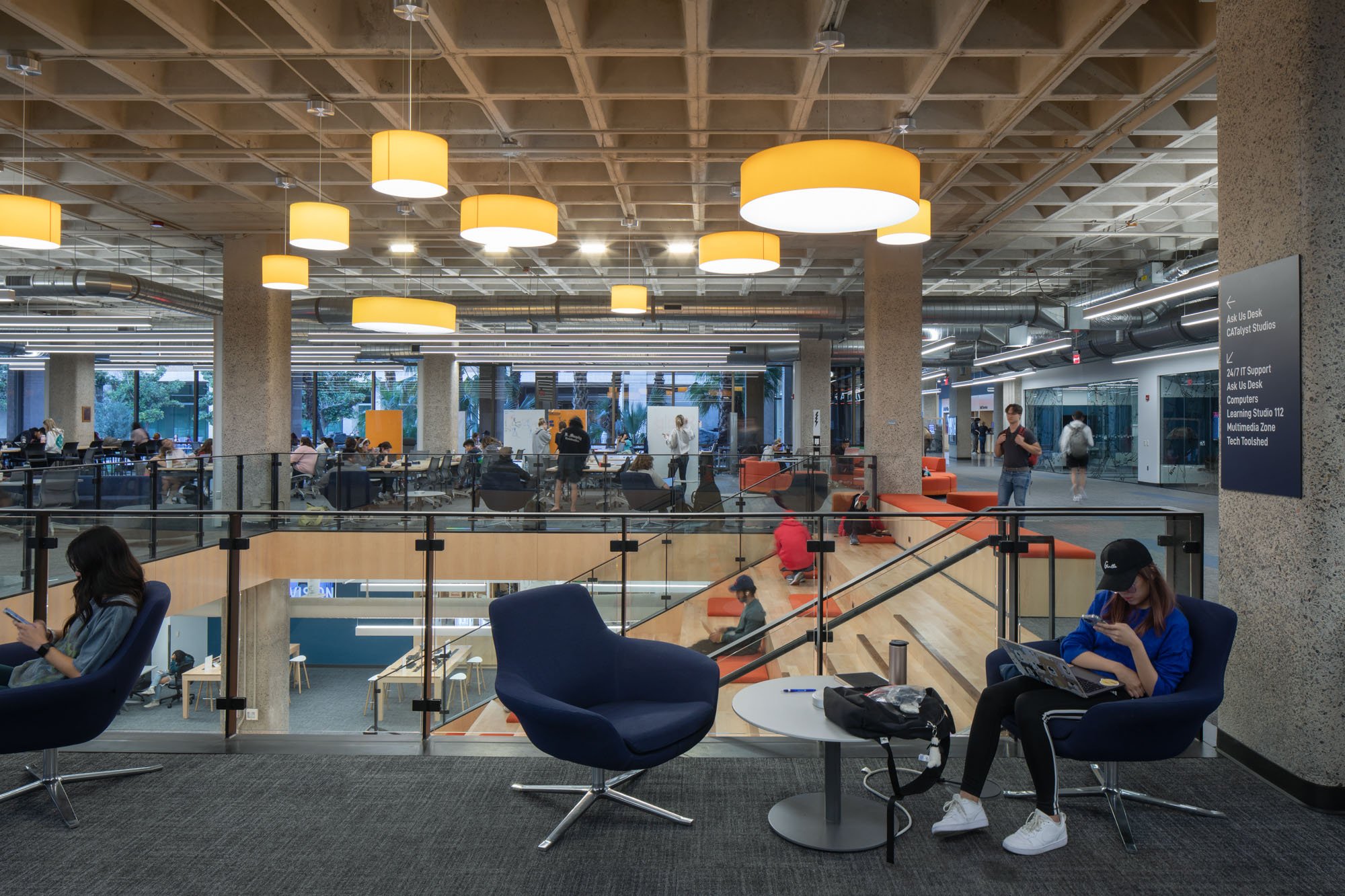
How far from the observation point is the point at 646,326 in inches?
722

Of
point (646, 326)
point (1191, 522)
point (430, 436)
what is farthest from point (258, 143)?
point (430, 436)

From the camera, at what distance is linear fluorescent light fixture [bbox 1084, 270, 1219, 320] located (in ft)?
32.9

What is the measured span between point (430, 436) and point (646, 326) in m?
8.13

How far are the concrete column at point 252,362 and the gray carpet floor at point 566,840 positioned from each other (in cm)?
861

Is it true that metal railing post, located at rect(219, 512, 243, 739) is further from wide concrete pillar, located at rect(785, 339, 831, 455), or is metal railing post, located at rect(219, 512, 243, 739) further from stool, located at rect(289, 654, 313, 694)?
wide concrete pillar, located at rect(785, 339, 831, 455)

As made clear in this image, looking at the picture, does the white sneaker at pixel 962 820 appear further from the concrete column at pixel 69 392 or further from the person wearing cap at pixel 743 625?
the concrete column at pixel 69 392

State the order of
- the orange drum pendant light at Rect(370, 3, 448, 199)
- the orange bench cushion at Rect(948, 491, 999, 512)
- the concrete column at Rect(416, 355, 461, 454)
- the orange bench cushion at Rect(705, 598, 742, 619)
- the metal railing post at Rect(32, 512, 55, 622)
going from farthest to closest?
the concrete column at Rect(416, 355, 461, 454) < the orange bench cushion at Rect(948, 491, 999, 512) < the orange bench cushion at Rect(705, 598, 742, 619) < the orange drum pendant light at Rect(370, 3, 448, 199) < the metal railing post at Rect(32, 512, 55, 622)

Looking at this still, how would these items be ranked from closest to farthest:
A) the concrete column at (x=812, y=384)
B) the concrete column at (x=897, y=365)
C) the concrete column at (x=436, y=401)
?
1. the concrete column at (x=897, y=365)
2. the concrete column at (x=812, y=384)
3. the concrete column at (x=436, y=401)

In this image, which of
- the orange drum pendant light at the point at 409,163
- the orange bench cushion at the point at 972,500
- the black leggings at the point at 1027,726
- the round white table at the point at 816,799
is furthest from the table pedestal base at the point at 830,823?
the orange bench cushion at the point at 972,500

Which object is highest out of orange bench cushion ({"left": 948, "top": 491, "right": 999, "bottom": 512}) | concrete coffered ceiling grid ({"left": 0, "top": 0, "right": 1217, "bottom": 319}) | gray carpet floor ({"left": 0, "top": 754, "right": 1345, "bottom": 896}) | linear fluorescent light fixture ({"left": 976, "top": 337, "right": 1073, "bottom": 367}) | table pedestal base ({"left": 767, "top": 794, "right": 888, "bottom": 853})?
concrete coffered ceiling grid ({"left": 0, "top": 0, "right": 1217, "bottom": 319})

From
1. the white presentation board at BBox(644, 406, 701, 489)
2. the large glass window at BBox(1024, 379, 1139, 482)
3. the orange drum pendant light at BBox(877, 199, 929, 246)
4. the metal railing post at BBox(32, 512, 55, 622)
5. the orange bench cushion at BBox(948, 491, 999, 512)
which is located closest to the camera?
the metal railing post at BBox(32, 512, 55, 622)

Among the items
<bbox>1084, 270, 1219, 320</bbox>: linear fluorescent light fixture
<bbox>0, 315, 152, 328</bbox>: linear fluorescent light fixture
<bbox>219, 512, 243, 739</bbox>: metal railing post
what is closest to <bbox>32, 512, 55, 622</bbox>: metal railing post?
<bbox>219, 512, 243, 739</bbox>: metal railing post

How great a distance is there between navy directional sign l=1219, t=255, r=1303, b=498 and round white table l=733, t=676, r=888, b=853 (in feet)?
6.69

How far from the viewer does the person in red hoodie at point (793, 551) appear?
14.9 ft
